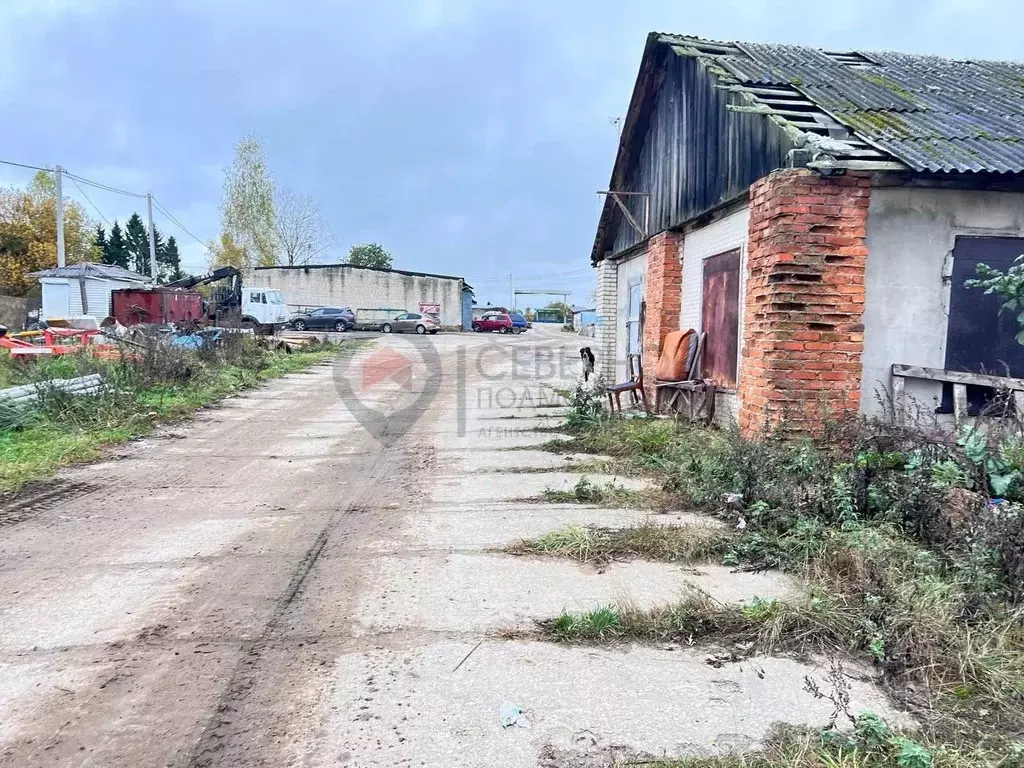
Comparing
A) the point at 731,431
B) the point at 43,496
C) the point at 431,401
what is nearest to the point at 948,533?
the point at 731,431

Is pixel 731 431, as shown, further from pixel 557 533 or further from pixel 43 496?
pixel 43 496

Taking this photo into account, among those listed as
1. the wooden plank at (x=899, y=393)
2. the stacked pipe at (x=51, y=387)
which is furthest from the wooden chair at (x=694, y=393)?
the stacked pipe at (x=51, y=387)

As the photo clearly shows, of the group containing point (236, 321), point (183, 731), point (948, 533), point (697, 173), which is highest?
point (697, 173)

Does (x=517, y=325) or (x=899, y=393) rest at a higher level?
(x=517, y=325)

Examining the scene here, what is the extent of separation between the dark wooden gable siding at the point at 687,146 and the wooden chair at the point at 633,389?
87.0 inches

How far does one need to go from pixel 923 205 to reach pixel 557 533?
4.68 meters

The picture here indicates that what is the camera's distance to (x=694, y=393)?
823 centimetres

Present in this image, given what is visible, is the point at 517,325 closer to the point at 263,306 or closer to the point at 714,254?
the point at 263,306

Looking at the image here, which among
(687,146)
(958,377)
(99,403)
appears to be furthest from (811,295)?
(99,403)

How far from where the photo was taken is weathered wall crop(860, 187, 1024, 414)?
603 cm

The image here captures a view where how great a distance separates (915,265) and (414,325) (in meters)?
34.4

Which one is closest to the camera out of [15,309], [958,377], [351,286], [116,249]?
[958,377]

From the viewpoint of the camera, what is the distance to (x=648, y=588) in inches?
147
